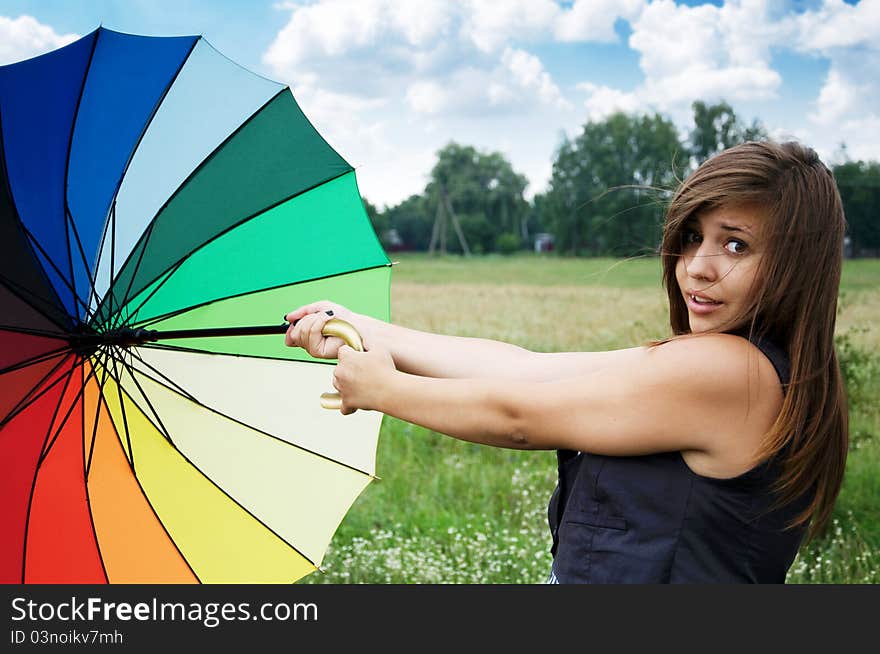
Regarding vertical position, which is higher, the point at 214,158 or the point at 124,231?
the point at 214,158

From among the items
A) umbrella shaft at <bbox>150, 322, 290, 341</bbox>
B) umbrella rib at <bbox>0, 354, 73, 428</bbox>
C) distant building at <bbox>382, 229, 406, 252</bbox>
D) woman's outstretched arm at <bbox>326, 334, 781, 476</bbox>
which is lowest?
woman's outstretched arm at <bbox>326, 334, 781, 476</bbox>

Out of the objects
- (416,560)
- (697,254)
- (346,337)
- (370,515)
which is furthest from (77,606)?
(370,515)

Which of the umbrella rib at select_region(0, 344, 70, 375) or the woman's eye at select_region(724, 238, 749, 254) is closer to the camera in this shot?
the woman's eye at select_region(724, 238, 749, 254)

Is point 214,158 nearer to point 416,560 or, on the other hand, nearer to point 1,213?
point 1,213

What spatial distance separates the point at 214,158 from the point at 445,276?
17824mm

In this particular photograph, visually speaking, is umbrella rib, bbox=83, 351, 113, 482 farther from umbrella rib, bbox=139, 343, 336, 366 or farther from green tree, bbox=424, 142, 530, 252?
green tree, bbox=424, 142, 530, 252

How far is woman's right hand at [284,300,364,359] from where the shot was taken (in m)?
1.96

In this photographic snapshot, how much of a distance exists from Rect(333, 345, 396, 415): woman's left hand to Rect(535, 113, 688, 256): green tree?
13.4 m

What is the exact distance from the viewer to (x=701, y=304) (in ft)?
5.07

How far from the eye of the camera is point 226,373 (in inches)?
89.3

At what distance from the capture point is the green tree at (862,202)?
789 cm

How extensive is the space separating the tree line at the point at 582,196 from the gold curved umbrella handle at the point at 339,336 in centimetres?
62

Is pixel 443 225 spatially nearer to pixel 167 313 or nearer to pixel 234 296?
pixel 234 296

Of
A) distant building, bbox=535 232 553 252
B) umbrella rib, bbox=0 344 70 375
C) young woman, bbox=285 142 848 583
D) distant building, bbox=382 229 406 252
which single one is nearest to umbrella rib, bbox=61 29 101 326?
umbrella rib, bbox=0 344 70 375
